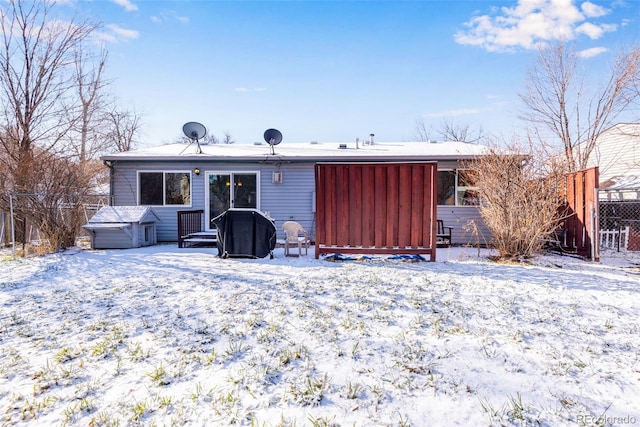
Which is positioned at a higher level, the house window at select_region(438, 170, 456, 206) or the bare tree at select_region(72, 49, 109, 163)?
the bare tree at select_region(72, 49, 109, 163)

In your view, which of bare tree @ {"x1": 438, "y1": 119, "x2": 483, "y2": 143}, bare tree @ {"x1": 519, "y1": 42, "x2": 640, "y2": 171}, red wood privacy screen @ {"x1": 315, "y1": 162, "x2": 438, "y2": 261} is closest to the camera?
red wood privacy screen @ {"x1": 315, "y1": 162, "x2": 438, "y2": 261}

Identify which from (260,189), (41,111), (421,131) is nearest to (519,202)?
(260,189)

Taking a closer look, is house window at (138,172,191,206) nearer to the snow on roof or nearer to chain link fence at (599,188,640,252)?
chain link fence at (599,188,640,252)

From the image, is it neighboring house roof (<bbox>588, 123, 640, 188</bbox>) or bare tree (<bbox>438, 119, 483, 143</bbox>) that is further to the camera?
bare tree (<bbox>438, 119, 483, 143</bbox>)

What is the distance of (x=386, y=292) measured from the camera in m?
4.32

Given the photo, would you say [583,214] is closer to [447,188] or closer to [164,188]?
[447,188]

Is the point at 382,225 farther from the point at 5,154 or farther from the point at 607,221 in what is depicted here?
the point at 5,154

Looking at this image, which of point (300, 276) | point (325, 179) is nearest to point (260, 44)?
point (325, 179)

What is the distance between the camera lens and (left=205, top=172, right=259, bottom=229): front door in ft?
31.5

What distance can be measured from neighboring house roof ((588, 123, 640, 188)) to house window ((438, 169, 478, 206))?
9014 millimetres

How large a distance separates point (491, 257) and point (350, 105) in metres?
11.8

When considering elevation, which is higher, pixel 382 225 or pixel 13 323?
pixel 382 225

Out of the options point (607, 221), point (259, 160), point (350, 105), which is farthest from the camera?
point (350, 105)

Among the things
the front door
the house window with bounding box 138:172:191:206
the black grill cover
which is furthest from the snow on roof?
the house window with bounding box 138:172:191:206
